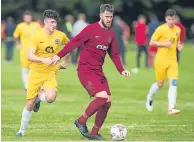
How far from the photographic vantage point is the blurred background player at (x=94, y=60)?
12664mm

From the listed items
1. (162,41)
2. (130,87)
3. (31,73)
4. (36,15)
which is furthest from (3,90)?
(36,15)

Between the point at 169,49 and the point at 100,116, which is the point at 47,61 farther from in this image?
the point at 169,49

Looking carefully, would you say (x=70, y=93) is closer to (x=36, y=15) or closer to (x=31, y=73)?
(x=31, y=73)

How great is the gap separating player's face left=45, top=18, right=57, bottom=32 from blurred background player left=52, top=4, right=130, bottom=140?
1.69 ft

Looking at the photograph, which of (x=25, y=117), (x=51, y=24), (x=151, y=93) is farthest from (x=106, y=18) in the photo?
(x=151, y=93)

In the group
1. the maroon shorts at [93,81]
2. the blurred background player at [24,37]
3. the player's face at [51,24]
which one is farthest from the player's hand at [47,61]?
the blurred background player at [24,37]

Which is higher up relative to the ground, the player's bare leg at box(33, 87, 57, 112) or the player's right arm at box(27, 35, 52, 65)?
the player's right arm at box(27, 35, 52, 65)

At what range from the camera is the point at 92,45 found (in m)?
12.8

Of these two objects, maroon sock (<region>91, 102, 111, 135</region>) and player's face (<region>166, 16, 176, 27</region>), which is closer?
maroon sock (<region>91, 102, 111, 135</region>)

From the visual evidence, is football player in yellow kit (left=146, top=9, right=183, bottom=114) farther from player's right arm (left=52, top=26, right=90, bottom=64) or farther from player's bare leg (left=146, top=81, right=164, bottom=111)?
player's right arm (left=52, top=26, right=90, bottom=64)

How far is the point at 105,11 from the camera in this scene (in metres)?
12.6

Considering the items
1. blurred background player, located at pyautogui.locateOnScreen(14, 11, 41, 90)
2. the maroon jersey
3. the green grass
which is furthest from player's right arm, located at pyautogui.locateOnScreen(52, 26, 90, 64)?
blurred background player, located at pyautogui.locateOnScreen(14, 11, 41, 90)

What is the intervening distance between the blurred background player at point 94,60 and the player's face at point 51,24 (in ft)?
1.69

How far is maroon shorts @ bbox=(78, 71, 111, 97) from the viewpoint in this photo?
12648 mm
